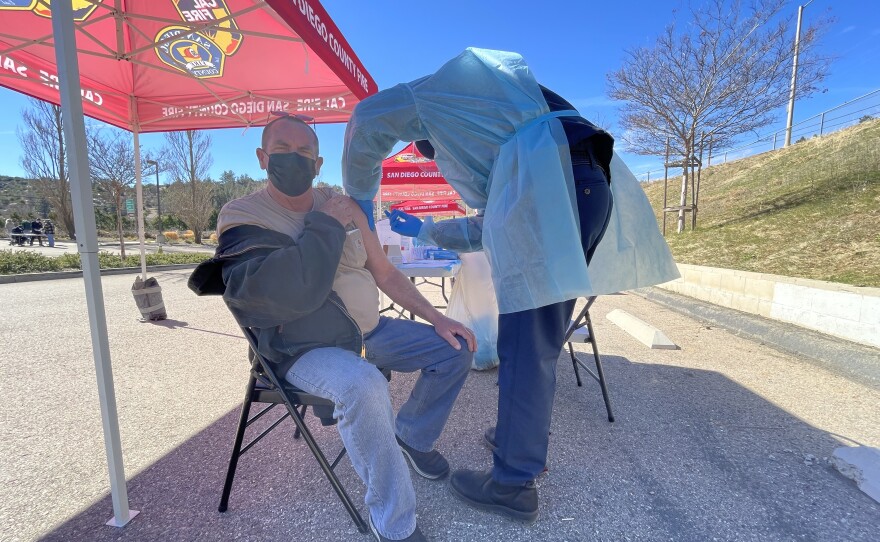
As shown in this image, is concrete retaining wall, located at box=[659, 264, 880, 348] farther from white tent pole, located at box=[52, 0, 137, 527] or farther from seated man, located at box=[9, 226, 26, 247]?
seated man, located at box=[9, 226, 26, 247]

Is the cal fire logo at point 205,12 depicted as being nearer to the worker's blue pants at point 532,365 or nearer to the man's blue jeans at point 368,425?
the man's blue jeans at point 368,425

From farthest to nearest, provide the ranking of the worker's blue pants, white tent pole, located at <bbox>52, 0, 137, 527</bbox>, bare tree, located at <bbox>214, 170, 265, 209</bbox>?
bare tree, located at <bbox>214, 170, 265, 209</bbox>
the worker's blue pants
white tent pole, located at <bbox>52, 0, 137, 527</bbox>

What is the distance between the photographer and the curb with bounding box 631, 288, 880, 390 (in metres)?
3.17

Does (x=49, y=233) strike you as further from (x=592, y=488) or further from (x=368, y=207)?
(x=592, y=488)

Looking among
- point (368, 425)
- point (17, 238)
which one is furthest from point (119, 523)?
point (17, 238)

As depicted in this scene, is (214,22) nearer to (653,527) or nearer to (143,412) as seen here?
(143,412)

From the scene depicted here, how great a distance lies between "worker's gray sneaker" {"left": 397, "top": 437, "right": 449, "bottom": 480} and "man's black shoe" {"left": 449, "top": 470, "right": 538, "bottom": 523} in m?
0.14

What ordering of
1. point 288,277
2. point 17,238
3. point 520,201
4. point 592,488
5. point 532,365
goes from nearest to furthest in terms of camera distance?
point 288,277 → point 520,201 → point 532,365 → point 592,488 → point 17,238

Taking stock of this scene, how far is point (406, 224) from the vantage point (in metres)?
2.46

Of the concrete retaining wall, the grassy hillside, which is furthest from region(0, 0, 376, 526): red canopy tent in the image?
the grassy hillside

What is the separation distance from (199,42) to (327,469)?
3942 millimetres

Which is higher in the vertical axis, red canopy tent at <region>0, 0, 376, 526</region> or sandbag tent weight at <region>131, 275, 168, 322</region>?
red canopy tent at <region>0, 0, 376, 526</region>

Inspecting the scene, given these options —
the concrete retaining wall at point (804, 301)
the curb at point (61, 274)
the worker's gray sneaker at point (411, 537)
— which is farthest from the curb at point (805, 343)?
the curb at point (61, 274)

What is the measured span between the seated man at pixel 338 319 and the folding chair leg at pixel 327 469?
0.13 metres
